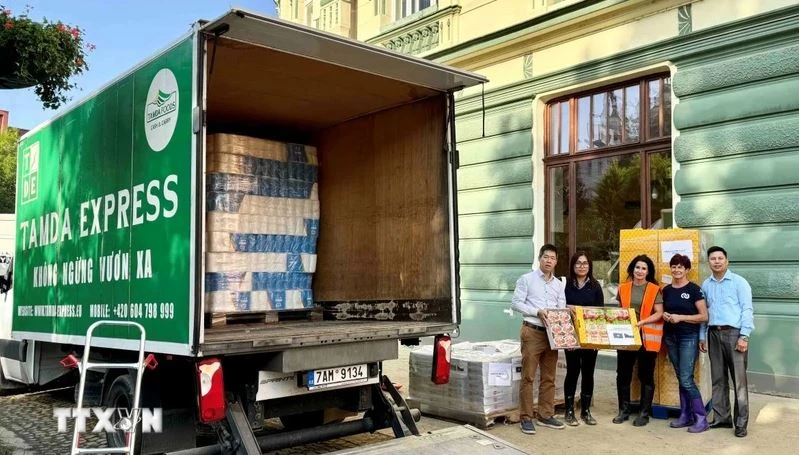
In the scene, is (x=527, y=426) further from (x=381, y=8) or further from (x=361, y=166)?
(x=381, y=8)

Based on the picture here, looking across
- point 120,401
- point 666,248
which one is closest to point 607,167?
point 666,248

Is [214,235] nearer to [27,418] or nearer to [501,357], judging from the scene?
[501,357]

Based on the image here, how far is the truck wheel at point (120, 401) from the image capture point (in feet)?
15.6

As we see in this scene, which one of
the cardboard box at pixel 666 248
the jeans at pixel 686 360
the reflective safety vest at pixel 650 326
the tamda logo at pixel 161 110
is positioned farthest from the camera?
the cardboard box at pixel 666 248

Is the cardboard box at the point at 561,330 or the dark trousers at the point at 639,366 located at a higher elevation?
the cardboard box at the point at 561,330

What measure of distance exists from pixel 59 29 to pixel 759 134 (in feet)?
24.9

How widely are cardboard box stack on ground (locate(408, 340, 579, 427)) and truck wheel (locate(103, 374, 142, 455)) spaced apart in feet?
8.93

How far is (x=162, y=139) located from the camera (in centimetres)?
451

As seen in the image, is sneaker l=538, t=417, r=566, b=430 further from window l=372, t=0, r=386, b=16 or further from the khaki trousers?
window l=372, t=0, r=386, b=16

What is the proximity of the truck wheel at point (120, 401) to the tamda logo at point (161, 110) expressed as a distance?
64.5 inches

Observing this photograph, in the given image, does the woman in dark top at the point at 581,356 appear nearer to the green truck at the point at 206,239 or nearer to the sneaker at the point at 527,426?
the sneaker at the point at 527,426

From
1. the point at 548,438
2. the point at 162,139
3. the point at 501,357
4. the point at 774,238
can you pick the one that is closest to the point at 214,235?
the point at 162,139

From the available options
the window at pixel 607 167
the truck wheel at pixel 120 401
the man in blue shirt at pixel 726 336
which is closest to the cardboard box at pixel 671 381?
the man in blue shirt at pixel 726 336

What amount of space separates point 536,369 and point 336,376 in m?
2.34
